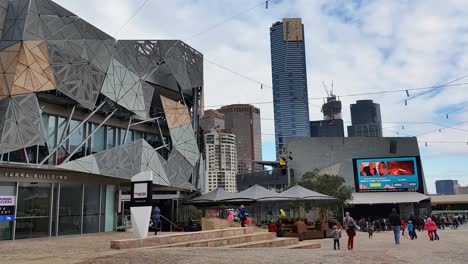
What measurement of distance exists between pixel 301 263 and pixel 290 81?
30.1 meters

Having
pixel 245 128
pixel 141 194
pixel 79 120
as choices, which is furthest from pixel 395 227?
pixel 245 128

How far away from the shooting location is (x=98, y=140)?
25.9 meters

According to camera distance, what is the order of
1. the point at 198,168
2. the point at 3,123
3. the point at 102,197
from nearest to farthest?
1. the point at 3,123
2. the point at 102,197
3. the point at 198,168

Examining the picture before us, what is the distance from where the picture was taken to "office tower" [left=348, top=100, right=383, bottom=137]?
48031 mm

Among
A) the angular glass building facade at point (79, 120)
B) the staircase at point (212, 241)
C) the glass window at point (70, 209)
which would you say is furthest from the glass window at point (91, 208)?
the staircase at point (212, 241)

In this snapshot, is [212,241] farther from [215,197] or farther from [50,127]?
[50,127]

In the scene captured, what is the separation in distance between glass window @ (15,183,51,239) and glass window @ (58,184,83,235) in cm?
86

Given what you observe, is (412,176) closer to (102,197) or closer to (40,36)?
(102,197)

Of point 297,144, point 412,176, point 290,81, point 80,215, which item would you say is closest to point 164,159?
point 80,215

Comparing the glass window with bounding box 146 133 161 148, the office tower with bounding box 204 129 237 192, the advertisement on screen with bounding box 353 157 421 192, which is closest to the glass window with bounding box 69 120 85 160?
the glass window with bounding box 146 133 161 148

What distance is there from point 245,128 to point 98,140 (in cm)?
5555

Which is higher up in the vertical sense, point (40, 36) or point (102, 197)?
point (40, 36)

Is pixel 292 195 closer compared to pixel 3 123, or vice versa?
pixel 3 123

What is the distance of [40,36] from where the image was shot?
21.0 m
